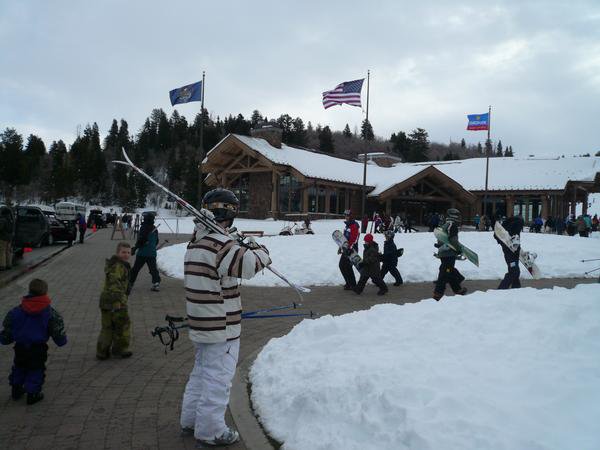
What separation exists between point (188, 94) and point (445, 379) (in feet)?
67.6

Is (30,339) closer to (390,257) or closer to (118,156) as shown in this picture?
(390,257)

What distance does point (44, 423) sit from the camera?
13.0 ft

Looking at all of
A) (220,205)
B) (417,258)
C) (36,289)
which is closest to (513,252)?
(417,258)

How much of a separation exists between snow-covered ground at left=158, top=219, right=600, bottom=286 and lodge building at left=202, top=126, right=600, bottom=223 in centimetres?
1481

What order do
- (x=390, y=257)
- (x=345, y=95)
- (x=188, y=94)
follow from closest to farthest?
(x=390, y=257), (x=188, y=94), (x=345, y=95)

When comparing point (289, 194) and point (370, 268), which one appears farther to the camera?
point (289, 194)

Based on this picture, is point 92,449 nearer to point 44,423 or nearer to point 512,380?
point 44,423

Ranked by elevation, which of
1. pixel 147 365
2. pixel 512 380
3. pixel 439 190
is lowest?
pixel 147 365

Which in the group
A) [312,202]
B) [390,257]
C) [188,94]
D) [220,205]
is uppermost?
[188,94]

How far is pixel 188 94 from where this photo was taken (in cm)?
2178

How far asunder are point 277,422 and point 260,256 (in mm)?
1454

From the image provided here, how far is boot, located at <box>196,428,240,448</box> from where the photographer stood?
356 centimetres

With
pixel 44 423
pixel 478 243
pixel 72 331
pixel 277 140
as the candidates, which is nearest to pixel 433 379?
pixel 44 423

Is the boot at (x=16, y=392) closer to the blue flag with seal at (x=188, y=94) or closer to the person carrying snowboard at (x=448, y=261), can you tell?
the person carrying snowboard at (x=448, y=261)
